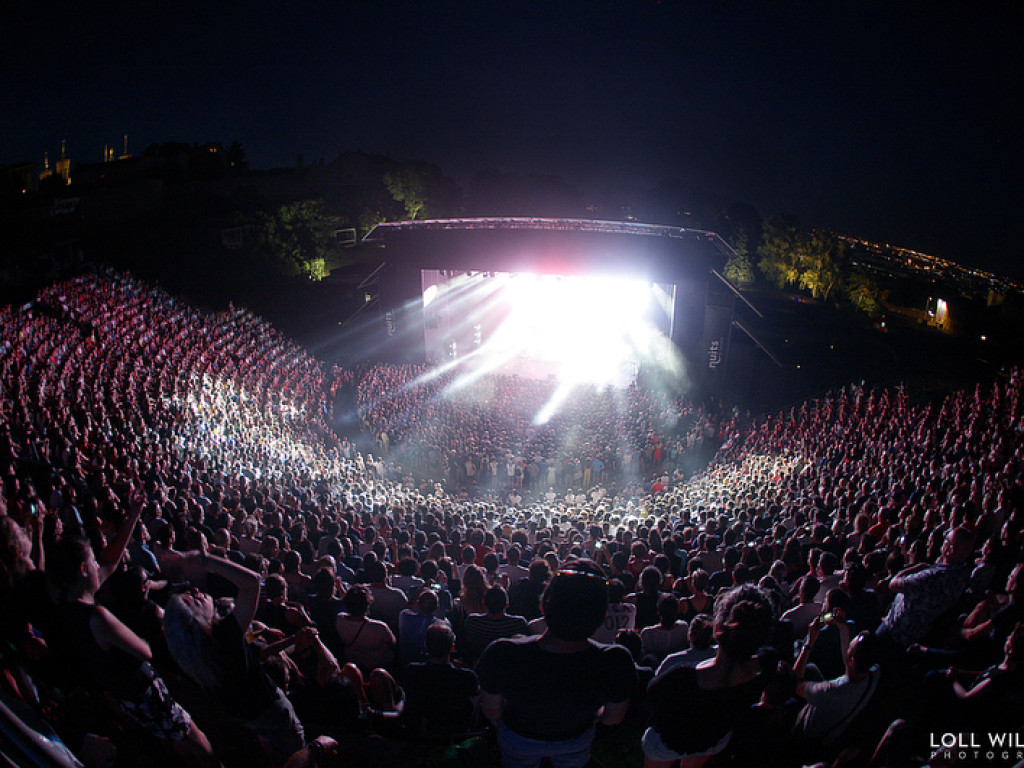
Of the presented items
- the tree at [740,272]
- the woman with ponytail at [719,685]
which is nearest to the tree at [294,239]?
the tree at [740,272]

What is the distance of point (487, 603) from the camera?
345 centimetres

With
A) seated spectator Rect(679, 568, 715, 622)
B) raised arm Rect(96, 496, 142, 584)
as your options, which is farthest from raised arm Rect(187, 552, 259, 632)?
seated spectator Rect(679, 568, 715, 622)

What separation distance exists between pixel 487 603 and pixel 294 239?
99.3ft

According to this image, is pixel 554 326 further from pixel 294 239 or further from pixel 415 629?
pixel 415 629

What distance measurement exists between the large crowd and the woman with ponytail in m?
0.01

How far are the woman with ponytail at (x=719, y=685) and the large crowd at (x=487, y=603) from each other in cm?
1

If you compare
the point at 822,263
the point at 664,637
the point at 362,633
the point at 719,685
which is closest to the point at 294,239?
the point at 362,633

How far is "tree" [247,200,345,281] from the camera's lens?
96.4 ft

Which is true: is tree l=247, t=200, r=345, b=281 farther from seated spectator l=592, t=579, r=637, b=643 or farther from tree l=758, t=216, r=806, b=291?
seated spectator l=592, t=579, r=637, b=643

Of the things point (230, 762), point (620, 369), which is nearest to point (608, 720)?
point (230, 762)

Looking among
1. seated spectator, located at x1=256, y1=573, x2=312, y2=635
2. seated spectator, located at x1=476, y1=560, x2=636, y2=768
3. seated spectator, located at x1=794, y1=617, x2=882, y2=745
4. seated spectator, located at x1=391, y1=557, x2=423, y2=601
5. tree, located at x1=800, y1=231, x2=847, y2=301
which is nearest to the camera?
seated spectator, located at x1=476, y1=560, x2=636, y2=768

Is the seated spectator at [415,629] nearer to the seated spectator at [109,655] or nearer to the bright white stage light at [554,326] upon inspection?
the seated spectator at [109,655]

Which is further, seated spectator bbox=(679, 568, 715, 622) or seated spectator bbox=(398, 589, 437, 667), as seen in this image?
seated spectator bbox=(679, 568, 715, 622)

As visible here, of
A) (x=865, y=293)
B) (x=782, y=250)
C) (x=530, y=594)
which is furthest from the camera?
Answer: (x=782, y=250)
